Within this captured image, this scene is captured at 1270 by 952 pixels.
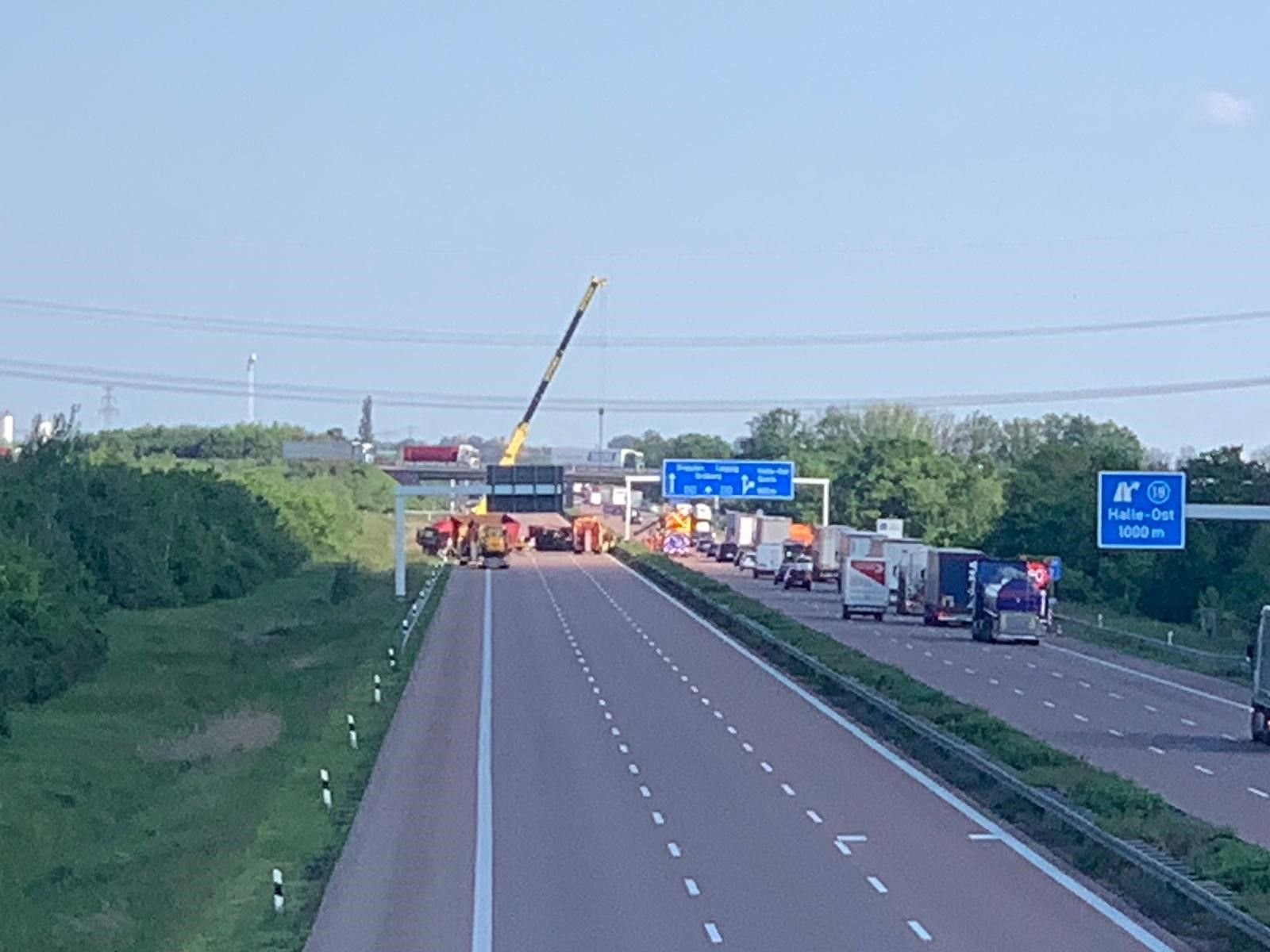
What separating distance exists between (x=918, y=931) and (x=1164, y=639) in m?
52.7

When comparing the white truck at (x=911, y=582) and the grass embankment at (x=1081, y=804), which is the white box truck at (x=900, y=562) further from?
the grass embankment at (x=1081, y=804)

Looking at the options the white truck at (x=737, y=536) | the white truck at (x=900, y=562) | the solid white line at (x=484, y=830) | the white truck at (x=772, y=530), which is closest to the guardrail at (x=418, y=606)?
the solid white line at (x=484, y=830)

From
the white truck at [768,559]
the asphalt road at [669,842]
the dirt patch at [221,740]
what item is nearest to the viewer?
the asphalt road at [669,842]

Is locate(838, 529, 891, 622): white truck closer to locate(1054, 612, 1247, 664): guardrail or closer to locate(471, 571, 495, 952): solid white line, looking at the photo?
locate(1054, 612, 1247, 664): guardrail

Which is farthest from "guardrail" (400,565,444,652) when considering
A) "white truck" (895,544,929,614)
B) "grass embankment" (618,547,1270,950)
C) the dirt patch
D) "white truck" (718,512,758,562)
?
"white truck" (718,512,758,562)

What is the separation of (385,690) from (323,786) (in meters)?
17.2

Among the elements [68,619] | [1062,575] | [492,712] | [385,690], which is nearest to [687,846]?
[492,712]

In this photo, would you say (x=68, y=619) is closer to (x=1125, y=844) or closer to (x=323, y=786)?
(x=323, y=786)

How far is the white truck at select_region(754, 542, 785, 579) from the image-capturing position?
11506 centimetres

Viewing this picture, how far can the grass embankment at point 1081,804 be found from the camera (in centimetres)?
2112

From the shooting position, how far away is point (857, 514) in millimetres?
135375

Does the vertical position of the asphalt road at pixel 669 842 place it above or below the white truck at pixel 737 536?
below

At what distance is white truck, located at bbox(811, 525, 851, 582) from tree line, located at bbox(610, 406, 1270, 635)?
6967 mm

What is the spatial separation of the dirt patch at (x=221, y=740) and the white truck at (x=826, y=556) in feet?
196
